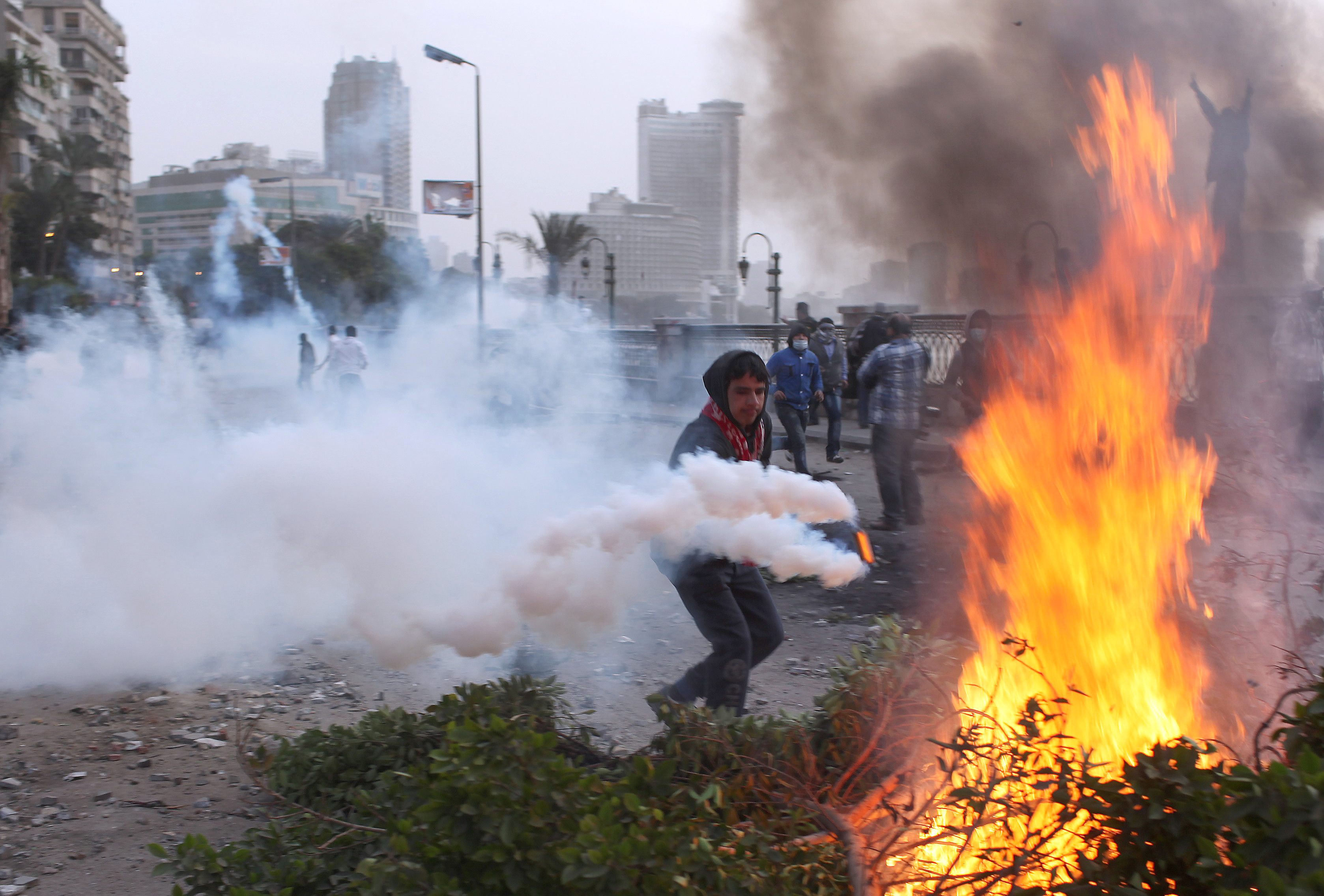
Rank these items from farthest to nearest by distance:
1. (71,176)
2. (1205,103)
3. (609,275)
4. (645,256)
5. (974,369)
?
(71,176) → (609,275) → (645,256) → (974,369) → (1205,103)

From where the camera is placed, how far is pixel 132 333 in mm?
13773

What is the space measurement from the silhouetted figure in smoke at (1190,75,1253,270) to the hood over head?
3.35 m

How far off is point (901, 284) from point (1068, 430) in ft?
9.56

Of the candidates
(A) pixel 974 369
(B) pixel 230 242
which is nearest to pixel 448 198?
(A) pixel 974 369

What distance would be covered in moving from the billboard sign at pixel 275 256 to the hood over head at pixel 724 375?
34294 mm

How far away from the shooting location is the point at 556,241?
32.9 m

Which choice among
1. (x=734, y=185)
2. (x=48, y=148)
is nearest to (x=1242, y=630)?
(x=734, y=185)

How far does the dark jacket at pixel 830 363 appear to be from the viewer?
12492mm

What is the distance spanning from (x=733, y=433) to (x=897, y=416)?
14.9ft

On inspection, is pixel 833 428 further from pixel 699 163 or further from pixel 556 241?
pixel 556 241

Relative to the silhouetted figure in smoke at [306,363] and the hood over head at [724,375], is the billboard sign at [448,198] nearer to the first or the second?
the silhouetted figure in smoke at [306,363]

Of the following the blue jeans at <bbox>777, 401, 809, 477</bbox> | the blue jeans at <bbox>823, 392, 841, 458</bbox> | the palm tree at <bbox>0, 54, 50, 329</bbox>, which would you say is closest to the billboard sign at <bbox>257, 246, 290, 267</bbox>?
the palm tree at <bbox>0, 54, 50, 329</bbox>

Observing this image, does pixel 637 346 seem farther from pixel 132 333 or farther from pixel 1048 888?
pixel 1048 888

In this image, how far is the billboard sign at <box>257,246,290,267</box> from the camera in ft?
114
